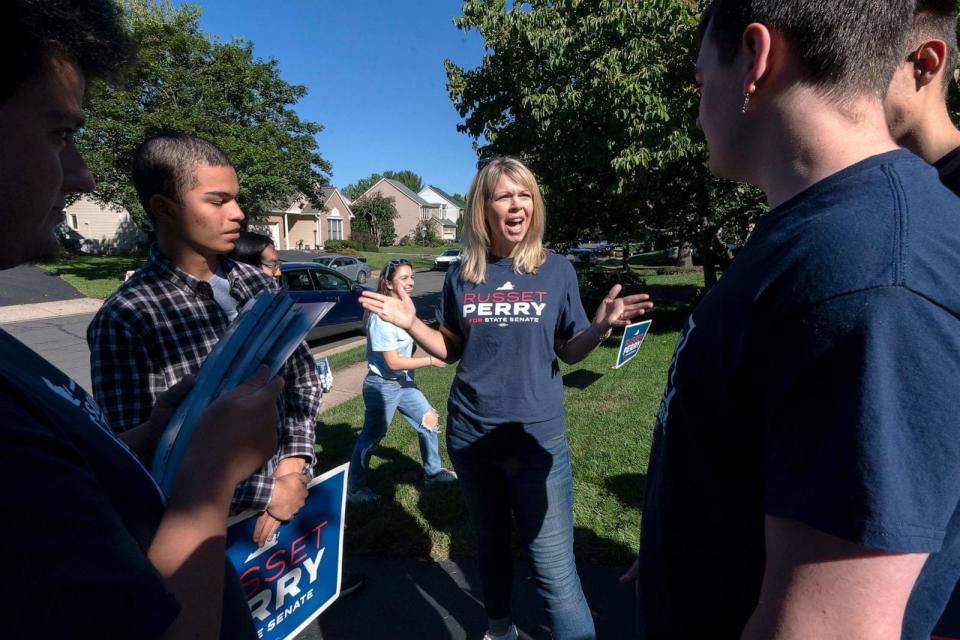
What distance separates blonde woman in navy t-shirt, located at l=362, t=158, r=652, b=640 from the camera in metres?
2.29

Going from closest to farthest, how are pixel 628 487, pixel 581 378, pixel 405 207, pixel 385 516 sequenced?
1. pixel 385 516
2. pixel 628 487
3. pixel 581 378
4. pixel 405 207

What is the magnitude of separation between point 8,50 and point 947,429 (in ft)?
4.62

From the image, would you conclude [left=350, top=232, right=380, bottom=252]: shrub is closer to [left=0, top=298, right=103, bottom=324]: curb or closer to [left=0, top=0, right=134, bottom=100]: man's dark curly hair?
[left=0, top=298, right=103, bottom=324]: curb

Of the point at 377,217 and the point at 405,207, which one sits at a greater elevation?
the point at 405,207

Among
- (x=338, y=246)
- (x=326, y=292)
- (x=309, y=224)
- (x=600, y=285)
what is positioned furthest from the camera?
(x=309, y=224)

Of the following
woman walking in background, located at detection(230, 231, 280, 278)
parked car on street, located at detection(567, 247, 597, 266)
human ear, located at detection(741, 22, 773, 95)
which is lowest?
woman walking in background, located at detection(230, 231, 280, 278)

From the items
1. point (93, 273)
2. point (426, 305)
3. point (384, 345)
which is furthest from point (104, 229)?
point (384, 345)

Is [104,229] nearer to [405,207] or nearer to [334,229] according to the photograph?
[334,229]

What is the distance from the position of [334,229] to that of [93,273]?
3213cm

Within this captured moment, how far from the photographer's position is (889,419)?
0.65 meters

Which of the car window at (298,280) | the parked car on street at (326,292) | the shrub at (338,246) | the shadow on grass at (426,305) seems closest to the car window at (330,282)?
the parked car on street at (326,292)

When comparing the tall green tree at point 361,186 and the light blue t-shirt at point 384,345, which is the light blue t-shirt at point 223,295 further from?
the tall green tree at point 361,186

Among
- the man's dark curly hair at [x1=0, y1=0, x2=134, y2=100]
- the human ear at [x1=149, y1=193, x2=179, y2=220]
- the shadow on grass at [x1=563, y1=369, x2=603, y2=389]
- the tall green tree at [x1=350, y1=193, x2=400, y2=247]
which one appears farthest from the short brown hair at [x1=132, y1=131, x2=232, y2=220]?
the tall green tree at [x1=350, y1=193, x2=400, y2=247]

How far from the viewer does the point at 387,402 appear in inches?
174
